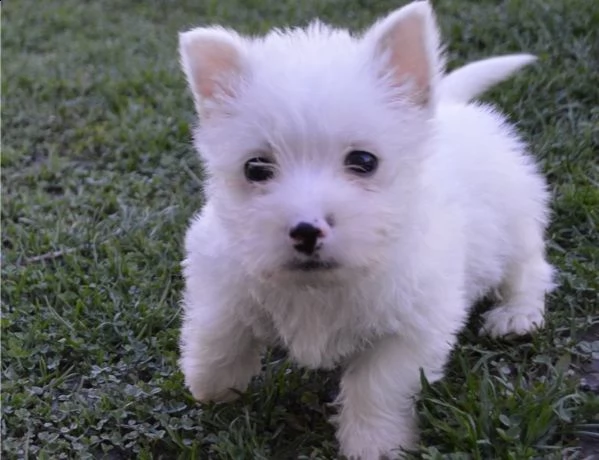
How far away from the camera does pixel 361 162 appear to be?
2760 millimetres

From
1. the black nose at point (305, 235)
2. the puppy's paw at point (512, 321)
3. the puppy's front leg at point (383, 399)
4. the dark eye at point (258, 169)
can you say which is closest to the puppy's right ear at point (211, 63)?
the dark eye at point (258, 169)

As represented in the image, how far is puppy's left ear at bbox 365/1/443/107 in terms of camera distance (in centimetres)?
291

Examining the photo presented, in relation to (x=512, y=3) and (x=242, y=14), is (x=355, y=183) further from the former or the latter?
(x=242, y=14)

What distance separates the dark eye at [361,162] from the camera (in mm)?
2738

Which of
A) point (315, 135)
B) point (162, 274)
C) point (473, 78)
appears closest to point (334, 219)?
point (315, 135)

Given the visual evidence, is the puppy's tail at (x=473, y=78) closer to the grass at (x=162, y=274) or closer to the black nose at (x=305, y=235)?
the grass at (x=162, y=274)

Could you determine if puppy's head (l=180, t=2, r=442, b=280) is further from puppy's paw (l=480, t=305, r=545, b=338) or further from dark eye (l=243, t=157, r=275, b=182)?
puppy's paw (l=480, t=305, r=545, b=338)

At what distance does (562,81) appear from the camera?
5539 mm

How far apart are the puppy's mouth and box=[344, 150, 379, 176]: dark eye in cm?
33

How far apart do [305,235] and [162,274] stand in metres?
1.80

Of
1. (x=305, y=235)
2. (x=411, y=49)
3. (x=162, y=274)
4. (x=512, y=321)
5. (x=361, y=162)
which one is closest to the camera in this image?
(x=305, y=235)

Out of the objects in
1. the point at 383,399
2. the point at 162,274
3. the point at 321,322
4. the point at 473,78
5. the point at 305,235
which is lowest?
the point at 162,274

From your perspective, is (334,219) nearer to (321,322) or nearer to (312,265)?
(312,265)

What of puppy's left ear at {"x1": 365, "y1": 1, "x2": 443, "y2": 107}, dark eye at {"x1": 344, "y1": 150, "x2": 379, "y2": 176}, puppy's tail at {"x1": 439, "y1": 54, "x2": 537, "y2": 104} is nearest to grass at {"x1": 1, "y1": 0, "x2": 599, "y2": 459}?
puppy's tail at {"x1": 439, "y1": 54, "x2": 537, "y2": 104}
